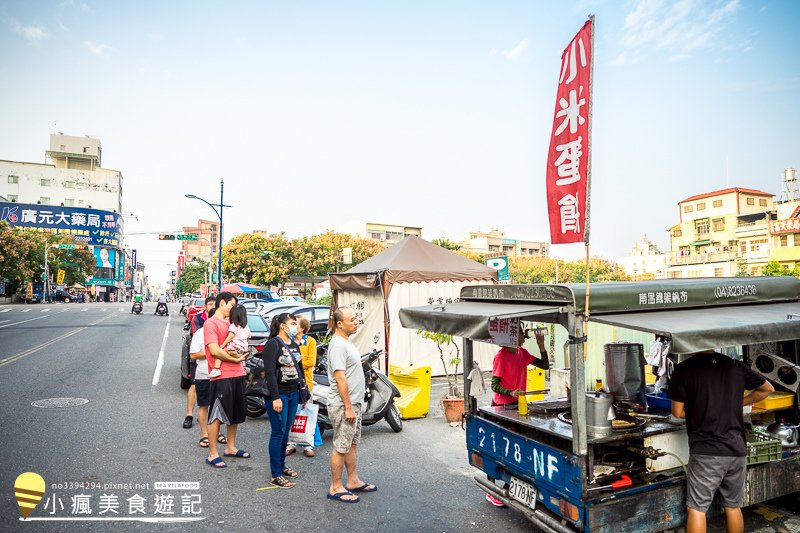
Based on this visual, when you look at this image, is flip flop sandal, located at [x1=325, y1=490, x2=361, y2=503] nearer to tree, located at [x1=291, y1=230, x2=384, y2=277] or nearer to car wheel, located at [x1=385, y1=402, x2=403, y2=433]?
car wheel, located at [x1=385, y1=402, x2=403, y2=433]

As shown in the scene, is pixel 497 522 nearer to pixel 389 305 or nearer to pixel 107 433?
pixel 107 433

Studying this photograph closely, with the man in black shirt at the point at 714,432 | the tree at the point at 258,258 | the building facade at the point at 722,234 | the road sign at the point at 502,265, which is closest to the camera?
the man in black shirt at the point at 714,432

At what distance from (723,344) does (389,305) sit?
8.43 metres

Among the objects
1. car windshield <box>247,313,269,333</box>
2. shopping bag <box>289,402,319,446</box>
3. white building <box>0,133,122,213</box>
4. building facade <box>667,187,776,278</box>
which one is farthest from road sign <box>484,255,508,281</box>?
white building <box>0,133,122,213</box>

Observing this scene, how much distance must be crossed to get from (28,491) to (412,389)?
5.21 metres

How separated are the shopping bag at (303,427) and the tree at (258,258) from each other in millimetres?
43286

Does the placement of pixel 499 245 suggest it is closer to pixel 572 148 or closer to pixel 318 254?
pixel 318 254

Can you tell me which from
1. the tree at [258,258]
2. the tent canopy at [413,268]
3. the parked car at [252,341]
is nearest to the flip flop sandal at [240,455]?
the parked car at [252,341]

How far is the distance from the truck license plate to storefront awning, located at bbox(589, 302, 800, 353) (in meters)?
1.58

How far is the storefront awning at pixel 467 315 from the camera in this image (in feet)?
12.2

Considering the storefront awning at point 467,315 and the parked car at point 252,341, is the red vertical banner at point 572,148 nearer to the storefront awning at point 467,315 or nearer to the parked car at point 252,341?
the storefront awning at point 467,315

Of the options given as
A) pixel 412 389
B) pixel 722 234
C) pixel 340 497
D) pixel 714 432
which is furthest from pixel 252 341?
pixel 722 234

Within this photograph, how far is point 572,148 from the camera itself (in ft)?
15.1

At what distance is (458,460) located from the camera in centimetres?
621
